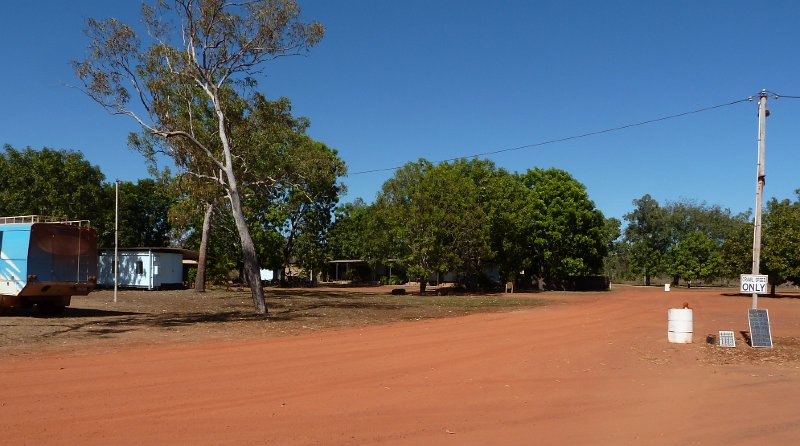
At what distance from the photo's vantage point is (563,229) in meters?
52.5

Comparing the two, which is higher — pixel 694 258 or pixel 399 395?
pixel 694 258

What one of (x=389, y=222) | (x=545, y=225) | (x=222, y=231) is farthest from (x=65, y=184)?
(x=545, y=225)

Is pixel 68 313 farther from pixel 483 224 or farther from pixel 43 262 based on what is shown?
pixel 483 224

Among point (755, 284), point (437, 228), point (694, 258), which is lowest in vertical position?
point (755, 284)

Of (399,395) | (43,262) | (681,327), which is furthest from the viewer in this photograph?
(43,262)

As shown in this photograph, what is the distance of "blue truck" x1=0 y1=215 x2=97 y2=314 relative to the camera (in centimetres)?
1797

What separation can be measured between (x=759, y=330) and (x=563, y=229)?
37.9 meters

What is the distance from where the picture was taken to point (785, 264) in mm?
44188

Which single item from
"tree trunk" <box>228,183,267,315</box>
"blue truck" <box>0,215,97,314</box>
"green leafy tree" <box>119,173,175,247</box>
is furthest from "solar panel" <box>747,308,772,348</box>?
"green leafy tree" <box>119,173,175,247</box>

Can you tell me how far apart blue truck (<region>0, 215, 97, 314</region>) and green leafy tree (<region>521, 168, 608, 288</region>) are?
3794 cm

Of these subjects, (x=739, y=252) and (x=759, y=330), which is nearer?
(x=759, y=330)

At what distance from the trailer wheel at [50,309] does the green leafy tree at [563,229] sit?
38.3 m

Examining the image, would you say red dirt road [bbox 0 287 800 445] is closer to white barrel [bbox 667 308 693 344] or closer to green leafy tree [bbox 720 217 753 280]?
white barrel [bbox 667 308 693 344]

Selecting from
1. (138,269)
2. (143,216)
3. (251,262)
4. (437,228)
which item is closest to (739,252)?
(437,228)
